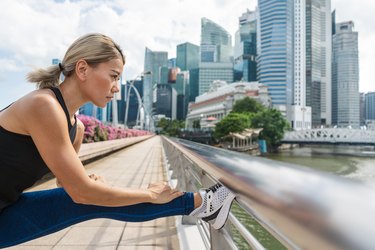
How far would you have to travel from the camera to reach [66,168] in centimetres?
112

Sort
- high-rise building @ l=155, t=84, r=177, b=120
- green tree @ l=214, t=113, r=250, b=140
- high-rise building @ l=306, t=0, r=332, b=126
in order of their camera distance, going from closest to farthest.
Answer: green tree @ l=214, t=113, r=250, b=140
high-rise building @ l=306, t=0, r=332, b=126
high-rise building @ l=155, t=84, r=177, b=120

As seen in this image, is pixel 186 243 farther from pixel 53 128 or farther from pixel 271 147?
pixel 271 147

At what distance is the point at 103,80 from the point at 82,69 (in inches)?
3.8

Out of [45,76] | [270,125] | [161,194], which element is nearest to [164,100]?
[270,125]

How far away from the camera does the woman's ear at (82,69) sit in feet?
4.44

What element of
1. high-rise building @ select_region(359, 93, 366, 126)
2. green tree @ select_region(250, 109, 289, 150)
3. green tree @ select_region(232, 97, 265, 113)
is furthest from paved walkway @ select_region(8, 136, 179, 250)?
high-rise building @ select_region(359, 93, 366, 126)

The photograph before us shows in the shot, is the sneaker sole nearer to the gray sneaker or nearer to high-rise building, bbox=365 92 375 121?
the gray sneaker

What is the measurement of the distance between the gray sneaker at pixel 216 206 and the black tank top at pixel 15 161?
2.21 ft

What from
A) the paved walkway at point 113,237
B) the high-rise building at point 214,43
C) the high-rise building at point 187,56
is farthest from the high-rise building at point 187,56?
the paved walkway at point 113,237

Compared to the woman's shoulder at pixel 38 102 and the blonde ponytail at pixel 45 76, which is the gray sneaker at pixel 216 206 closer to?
the woman's shoulder at pixel 38 102

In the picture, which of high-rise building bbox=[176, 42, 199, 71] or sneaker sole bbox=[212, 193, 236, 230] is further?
high-rise building bbox=[176, 42, 199, 71]

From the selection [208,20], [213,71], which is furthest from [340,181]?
[208,20]

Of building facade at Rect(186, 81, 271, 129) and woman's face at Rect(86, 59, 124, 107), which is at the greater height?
building facade at Rect(186, 81, 271, 129)

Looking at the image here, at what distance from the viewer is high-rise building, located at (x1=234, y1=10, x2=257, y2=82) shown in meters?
125
